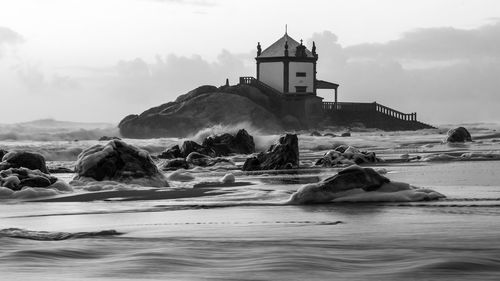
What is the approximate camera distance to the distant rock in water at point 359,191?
10.9m

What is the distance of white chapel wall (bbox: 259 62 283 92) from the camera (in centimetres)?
9514

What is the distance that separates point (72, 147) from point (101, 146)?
21485mm

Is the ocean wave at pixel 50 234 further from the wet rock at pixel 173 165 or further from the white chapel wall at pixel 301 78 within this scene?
the white chapel wall at pixel 301 78

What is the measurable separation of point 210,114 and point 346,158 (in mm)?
68535

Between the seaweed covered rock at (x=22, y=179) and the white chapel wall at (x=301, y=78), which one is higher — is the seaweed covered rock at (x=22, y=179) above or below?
below

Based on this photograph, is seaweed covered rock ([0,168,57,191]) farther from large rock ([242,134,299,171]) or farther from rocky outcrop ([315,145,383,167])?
rocky outcrop ([315,145,383,167])

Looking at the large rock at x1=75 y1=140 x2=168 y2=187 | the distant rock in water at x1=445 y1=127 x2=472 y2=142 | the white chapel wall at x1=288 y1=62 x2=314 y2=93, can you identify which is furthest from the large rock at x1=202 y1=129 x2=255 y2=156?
the white chapel wall at x1=288 y1=62 x2=314 y2=93

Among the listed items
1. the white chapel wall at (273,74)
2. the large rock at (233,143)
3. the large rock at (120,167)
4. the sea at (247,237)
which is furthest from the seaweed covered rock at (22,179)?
the white chapel wall at (273,74)

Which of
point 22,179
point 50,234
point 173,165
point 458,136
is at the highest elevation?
point 458,136

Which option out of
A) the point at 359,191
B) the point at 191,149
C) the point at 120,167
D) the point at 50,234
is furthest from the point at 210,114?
the point at 50,234

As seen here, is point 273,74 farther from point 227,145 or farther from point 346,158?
point 346,158

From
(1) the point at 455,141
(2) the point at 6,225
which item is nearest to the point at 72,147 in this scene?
(1) the point at 455,141

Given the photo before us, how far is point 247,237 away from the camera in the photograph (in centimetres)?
791

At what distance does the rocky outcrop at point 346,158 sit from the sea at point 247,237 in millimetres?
10613
